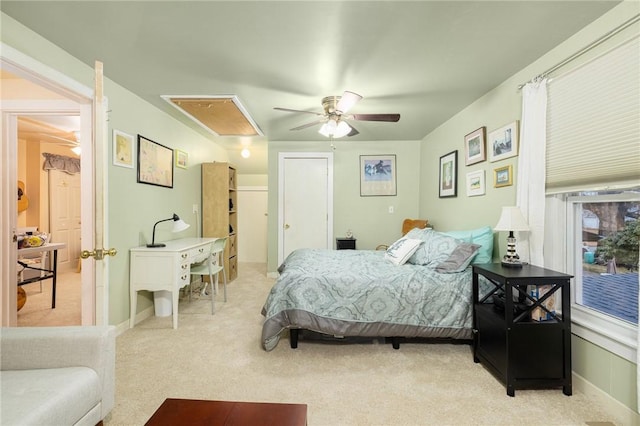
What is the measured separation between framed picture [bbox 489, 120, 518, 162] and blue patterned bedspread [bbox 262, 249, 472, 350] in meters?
1.16

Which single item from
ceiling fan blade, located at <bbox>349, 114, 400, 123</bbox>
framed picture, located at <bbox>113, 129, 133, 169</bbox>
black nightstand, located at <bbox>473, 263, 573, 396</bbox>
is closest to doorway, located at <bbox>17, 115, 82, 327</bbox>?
framed picture, located at <bbox>113, 129, 133, 169</bbox>

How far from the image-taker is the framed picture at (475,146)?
2.88m

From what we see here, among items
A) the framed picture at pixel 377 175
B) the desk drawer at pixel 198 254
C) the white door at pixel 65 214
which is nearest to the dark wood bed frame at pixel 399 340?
the desk drawer at pixel 198 254

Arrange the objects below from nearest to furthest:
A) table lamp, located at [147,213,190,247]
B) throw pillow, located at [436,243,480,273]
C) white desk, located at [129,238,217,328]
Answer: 1. throw pillow, located at [436,243,480,273]
2. white desk, located at [129,238,217,328]
3. table lamp, located at [147,213,190,247]

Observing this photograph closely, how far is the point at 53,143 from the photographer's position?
5043mm

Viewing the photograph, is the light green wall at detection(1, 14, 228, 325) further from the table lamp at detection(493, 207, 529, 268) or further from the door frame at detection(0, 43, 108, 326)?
the table lamp at detection(493, 207, 529, 268)

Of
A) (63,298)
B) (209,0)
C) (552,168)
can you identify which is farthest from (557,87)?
(63,298)

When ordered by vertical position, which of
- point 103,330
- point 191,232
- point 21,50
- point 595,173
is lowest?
point 103,330

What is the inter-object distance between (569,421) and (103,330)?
104 inches

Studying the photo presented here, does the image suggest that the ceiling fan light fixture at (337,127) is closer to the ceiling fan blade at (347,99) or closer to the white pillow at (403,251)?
the ceiling fan blade at (347,99)

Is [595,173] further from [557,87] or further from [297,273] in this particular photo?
[297,273]

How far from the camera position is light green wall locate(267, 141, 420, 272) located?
4.82 m

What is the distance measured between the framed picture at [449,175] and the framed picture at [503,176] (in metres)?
0.83

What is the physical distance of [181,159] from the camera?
3889 mm
